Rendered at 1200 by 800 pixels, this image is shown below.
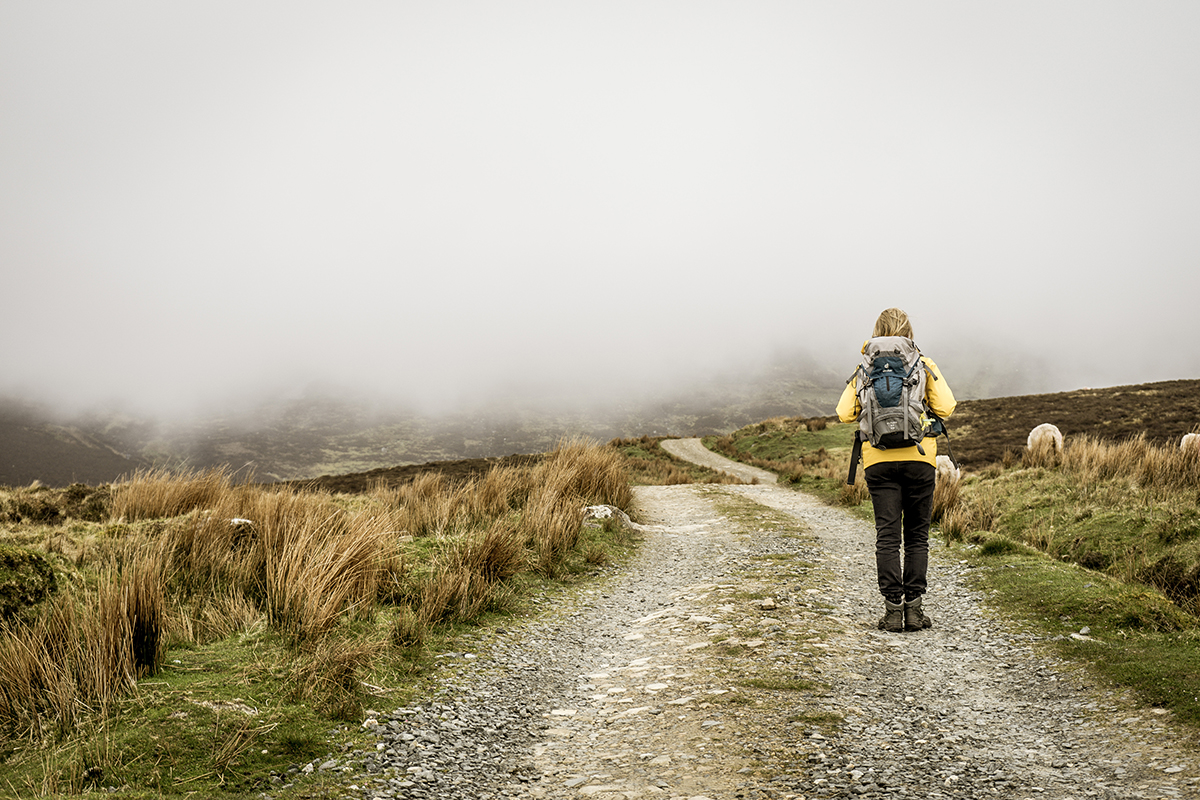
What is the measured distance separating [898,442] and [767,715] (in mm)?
3048

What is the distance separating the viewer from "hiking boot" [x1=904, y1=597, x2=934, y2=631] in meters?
6.41

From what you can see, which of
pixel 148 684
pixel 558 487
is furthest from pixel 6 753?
pixel 558 487

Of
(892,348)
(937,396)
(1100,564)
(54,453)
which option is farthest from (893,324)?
(54,453)

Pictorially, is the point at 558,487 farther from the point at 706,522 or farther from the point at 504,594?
the point at 504,594

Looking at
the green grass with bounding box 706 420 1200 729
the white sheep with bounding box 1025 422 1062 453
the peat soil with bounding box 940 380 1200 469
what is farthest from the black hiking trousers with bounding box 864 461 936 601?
the peat soil with bounding box 940 380 1200 469

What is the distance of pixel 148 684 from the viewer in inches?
166

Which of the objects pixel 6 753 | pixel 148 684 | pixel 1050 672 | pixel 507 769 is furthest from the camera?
pixel 1050 672

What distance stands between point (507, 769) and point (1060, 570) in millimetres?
7507

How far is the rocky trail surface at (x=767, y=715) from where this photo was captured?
3.40 metres

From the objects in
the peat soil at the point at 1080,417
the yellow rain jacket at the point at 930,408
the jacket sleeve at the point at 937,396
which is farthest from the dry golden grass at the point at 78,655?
the peat soil at the point at 1080,417

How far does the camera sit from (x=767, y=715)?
428 cm

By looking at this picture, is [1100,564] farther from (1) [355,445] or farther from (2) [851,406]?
(1) [355,445]

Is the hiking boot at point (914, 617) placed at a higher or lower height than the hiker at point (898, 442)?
lower

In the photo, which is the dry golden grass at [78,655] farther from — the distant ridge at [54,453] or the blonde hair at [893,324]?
the distant ridge at [54,453]
